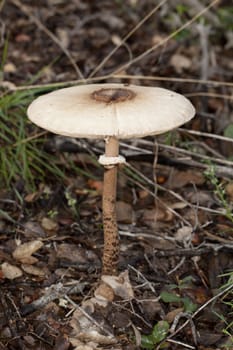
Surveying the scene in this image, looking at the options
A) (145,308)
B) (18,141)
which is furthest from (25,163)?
(145,308)

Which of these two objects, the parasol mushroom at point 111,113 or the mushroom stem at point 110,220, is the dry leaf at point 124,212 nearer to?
the mushroom stem at point 110,220

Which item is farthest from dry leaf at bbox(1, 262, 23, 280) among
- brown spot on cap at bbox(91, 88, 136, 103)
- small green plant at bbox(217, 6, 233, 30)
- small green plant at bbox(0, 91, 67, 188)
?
small green plant at bbox(217, 6, 233, 30)

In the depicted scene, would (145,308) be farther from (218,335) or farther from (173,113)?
(173,113)

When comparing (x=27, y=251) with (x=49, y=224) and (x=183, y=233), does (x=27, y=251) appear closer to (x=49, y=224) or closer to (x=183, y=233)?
(x=49, y=224)

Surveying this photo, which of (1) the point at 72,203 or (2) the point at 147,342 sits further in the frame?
(1) the point at 72,203

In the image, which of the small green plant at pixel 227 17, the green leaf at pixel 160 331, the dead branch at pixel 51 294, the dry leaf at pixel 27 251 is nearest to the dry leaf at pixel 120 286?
the dead branch at pixel 51 294

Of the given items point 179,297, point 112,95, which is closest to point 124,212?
point 179,297

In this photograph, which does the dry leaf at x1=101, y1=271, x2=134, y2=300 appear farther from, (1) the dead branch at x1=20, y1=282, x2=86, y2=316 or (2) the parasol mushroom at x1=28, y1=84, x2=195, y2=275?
(2) the parasol mushroom at x1=28, y1=84, x2=195, y2=275
